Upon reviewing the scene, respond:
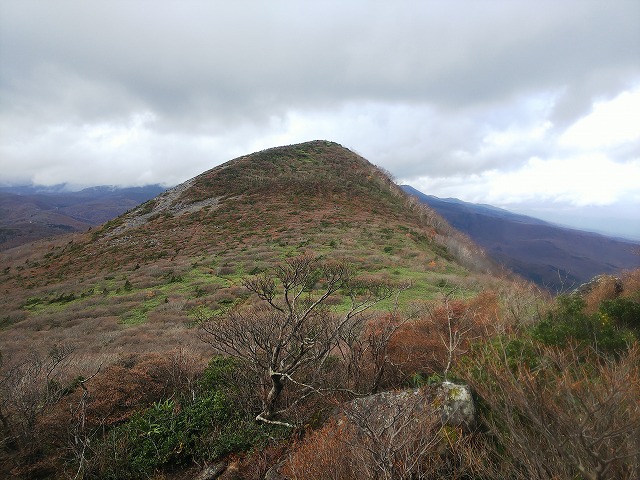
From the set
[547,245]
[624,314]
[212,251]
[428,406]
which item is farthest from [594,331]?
[547,245]

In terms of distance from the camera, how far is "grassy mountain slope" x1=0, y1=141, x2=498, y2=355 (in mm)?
14281

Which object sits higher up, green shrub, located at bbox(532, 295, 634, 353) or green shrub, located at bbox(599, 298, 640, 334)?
green shrub, located at bbox(599, 298, 640, 334)

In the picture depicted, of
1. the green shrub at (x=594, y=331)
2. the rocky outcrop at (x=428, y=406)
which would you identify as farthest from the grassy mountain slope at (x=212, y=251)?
the rocky outcrop at (x=428, y=406)

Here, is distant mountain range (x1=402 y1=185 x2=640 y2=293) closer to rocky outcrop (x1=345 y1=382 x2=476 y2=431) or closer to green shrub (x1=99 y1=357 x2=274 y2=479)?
rocky outcrop (x1=345 y1=382 x2=476 y2=431)

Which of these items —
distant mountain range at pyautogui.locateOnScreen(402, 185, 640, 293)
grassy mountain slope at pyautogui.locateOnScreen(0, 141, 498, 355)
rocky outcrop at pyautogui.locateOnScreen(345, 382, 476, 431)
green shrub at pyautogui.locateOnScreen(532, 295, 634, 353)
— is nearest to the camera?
rocky outcrop at pyautogui.locateOnScreen(345, 382, 476, 431)

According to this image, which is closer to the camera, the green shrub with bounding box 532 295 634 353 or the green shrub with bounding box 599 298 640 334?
the green shrub with bounding box 532 295 634 353

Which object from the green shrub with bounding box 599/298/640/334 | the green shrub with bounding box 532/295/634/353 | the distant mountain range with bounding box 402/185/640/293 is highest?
the green shrub with bounding box 599/298/640/334

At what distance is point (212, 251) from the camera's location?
78.4ft

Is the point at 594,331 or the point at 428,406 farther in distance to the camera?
the point at 594,331

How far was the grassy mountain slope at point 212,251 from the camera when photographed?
14281 mm

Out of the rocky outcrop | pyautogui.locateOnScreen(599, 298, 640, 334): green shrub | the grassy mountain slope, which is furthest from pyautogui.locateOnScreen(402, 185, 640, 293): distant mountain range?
the rocky outcrop

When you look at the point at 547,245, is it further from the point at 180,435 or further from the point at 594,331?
the point at 180,435

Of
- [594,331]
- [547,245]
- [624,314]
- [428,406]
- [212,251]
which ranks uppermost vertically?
[624,314]

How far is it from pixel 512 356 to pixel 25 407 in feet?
29.3
